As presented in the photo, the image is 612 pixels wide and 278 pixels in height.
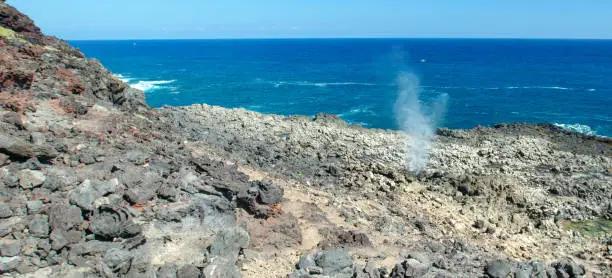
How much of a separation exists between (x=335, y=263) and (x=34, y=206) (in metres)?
10.4

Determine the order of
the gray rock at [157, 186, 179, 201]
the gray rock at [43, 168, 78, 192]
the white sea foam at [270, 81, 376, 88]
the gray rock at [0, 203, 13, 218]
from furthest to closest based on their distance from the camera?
the white sea foam at [270, 81, 376, 88]
the gray rock at [157, 186, 179, 201]
the gray rock at [43, 168, 78, 192]
the gray rock at [0, 203, 13, 218]

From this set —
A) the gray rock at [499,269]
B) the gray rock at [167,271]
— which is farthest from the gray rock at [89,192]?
the gray rock at [499,269]

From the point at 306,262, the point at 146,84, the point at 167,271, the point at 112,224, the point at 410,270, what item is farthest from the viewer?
the point at 146,84

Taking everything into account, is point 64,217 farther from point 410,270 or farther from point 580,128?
point 580,128

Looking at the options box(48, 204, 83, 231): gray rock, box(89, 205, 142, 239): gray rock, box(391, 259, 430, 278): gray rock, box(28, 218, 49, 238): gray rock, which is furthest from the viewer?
box(391, 259, 430, 278): gray rock

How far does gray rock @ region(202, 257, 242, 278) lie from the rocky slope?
5 centimetres

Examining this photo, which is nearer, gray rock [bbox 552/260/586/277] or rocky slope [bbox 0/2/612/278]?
rocky slope [bbox 0/2/612/278]

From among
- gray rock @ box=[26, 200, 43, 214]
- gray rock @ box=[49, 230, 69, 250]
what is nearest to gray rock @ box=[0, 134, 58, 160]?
gray rock @ box=[26, 200, 43, 214]

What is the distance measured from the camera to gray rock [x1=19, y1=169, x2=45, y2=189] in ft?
53.3

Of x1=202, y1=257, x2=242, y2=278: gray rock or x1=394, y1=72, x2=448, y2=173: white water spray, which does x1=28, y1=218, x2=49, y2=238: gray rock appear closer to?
x1=202, y1=257, x2=242, y2=278: gray rock

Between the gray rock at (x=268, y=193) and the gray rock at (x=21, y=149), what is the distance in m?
8.73

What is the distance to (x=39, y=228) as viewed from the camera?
14.4 metres

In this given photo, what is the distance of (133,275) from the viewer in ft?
43.5

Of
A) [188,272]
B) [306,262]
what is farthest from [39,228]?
[306,262]
